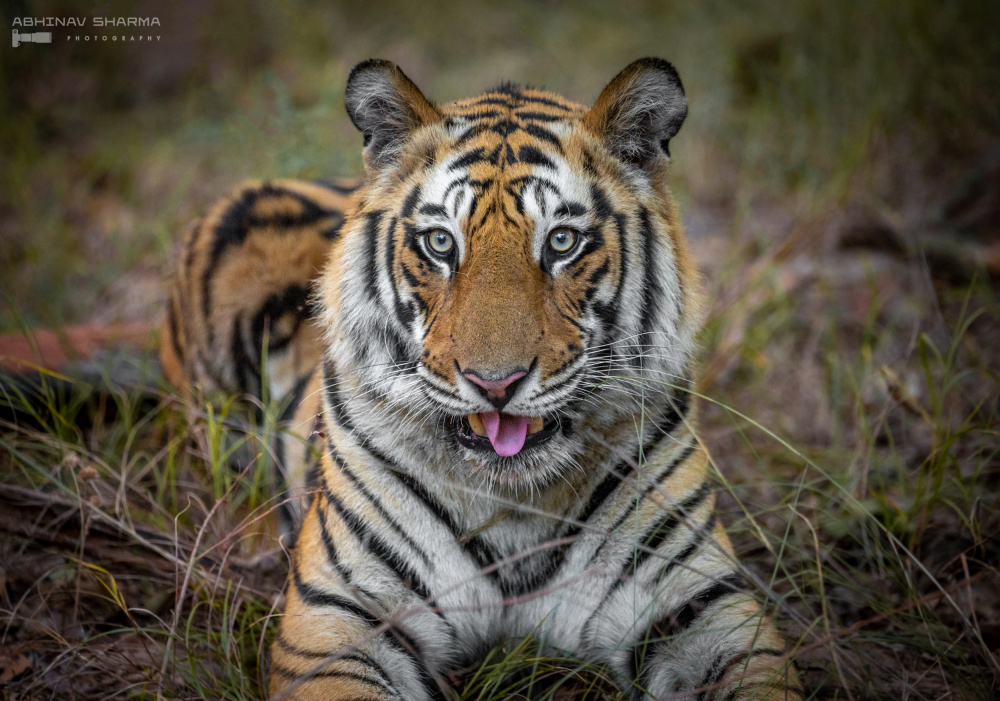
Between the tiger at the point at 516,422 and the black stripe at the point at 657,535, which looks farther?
the black stripe at the point at 657,535

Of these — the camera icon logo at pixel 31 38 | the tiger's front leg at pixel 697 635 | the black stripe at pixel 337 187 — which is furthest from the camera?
the camera icon logo at pixel 31 38

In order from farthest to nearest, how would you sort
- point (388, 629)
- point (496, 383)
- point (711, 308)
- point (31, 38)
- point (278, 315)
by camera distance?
point (31, 38) < point (711, 308) < point (278, 315) < point (388, 629) < point (496, 383)

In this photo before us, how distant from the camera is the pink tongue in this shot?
69.9 inches

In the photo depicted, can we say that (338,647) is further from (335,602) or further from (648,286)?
(648,286)

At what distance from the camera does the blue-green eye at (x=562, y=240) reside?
1833 millimetres

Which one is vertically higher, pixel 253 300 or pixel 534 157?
pixel 534 157

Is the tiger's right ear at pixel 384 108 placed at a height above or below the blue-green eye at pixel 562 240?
above

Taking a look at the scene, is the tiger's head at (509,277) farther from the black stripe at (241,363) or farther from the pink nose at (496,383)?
the black stripe at (241,363)

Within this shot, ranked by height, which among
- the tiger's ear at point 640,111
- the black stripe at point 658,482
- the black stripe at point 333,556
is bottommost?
the black stripe at point 333,556

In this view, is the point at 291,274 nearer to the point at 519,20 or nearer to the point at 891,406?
the point at 891,406

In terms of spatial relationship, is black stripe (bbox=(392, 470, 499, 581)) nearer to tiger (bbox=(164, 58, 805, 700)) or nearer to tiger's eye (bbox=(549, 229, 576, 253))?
tiger (bbox=(164, 58, 805, 700))


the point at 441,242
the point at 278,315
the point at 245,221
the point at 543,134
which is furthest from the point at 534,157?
the point at 245,221

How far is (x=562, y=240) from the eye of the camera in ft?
6.04

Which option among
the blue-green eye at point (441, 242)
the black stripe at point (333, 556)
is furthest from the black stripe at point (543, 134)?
the black stripe at point (333, 556)
